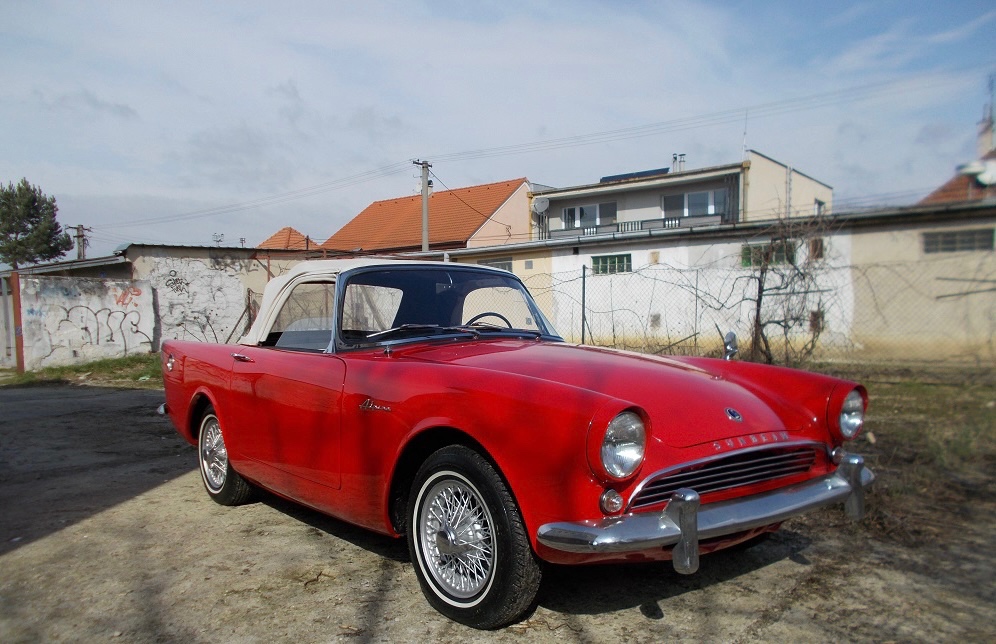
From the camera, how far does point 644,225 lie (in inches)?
1255

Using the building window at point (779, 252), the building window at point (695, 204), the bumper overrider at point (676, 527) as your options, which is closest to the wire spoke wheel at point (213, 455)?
the bumper overrider at point (676, 527)

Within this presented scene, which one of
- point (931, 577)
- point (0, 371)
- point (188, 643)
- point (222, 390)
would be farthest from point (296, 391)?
point (0, 371)

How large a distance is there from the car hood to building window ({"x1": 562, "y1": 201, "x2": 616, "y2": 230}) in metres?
30.9

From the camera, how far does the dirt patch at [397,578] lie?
109 inches

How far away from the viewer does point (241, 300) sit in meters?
17.5

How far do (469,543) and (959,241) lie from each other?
21.8 ft

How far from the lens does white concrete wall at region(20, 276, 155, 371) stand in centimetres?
1473

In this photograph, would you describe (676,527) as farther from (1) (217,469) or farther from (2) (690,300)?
(2) (690,300)

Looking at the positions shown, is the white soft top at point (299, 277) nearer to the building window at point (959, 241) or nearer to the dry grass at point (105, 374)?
the building window at point (959, 241)

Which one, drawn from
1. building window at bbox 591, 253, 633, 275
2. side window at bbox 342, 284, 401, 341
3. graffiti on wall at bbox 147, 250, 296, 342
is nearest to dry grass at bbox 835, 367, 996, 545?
side window at bbox 342, 284, 401, 341

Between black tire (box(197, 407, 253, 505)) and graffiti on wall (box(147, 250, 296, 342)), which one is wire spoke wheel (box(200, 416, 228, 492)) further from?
graffiti on wall (box(147, 250, 296, 342))

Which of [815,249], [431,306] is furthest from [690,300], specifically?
[431,306]

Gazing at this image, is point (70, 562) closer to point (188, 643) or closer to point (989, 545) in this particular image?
point (188, 643)

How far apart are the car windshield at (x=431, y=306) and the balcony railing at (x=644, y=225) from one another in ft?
80.0
